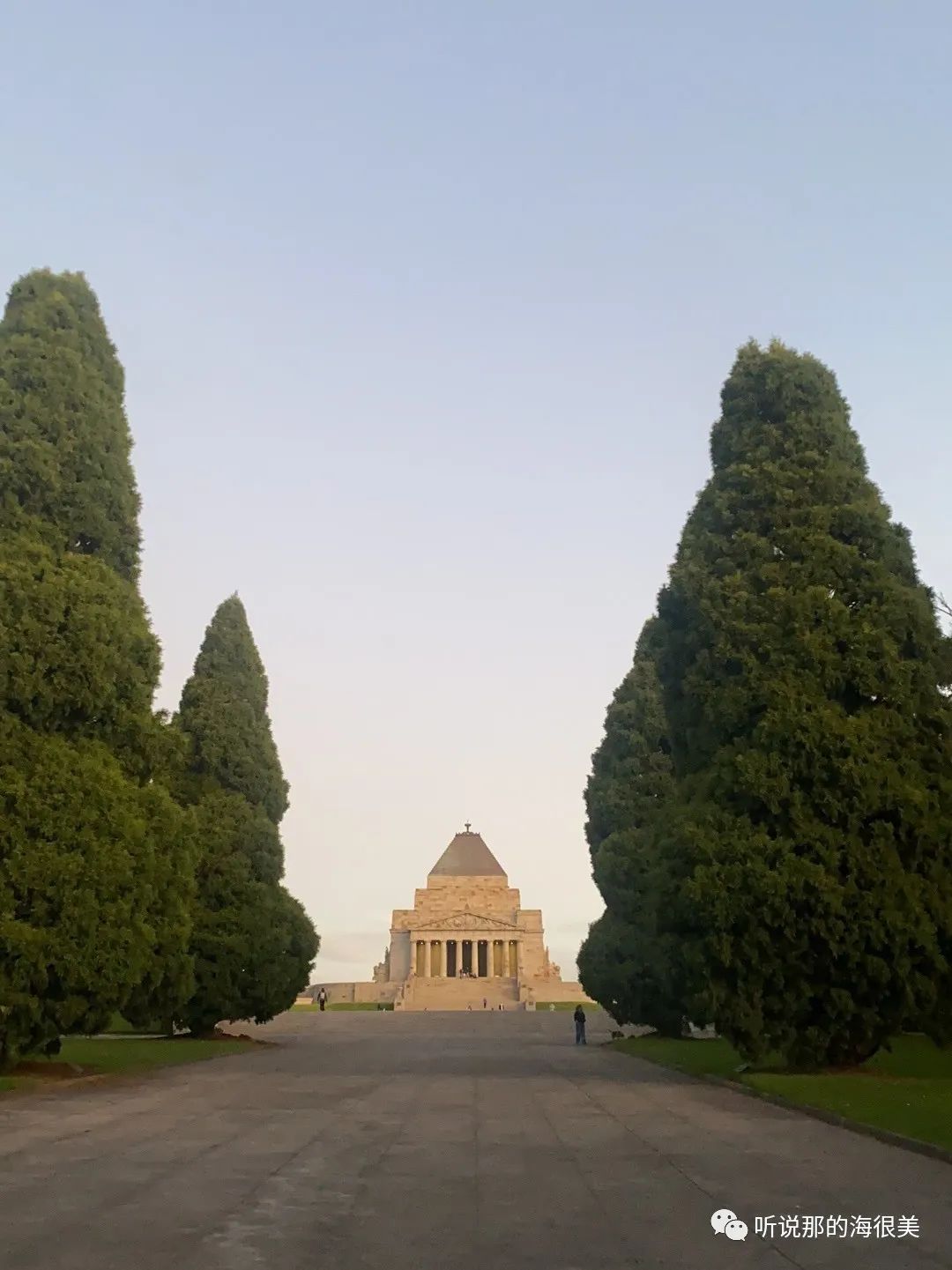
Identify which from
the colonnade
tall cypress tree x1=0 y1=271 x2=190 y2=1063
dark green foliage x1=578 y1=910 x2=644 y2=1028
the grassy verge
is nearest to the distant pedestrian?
dark green foliage x1=578 y1=910 x2=644 y2=1028

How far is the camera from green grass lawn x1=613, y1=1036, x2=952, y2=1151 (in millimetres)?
13055

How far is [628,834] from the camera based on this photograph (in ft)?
111

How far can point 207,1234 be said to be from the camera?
7645 mm

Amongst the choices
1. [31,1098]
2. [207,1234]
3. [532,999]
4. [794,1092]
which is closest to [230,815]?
[31,1098]

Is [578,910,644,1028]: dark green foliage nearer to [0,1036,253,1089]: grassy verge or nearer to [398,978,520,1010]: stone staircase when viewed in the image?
[0,1036,253,1089]: grassy verge

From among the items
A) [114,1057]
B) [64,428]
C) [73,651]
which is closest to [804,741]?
[73,651]

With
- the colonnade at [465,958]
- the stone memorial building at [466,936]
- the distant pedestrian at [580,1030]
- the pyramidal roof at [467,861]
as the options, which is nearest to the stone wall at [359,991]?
the stone memorial building at [466,936]

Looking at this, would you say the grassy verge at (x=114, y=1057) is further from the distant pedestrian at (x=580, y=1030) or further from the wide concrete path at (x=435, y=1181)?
the distant pedestrian at (x=580, y=1030)

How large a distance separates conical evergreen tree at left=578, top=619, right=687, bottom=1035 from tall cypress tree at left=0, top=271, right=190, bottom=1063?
1501cm

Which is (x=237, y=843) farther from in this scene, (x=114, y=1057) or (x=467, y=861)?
(x=467, y=861)

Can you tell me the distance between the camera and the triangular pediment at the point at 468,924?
10181 cm

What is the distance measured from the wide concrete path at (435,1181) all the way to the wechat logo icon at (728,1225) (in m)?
0.07

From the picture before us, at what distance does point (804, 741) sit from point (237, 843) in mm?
19938

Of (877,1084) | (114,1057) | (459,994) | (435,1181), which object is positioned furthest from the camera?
(459,994)
